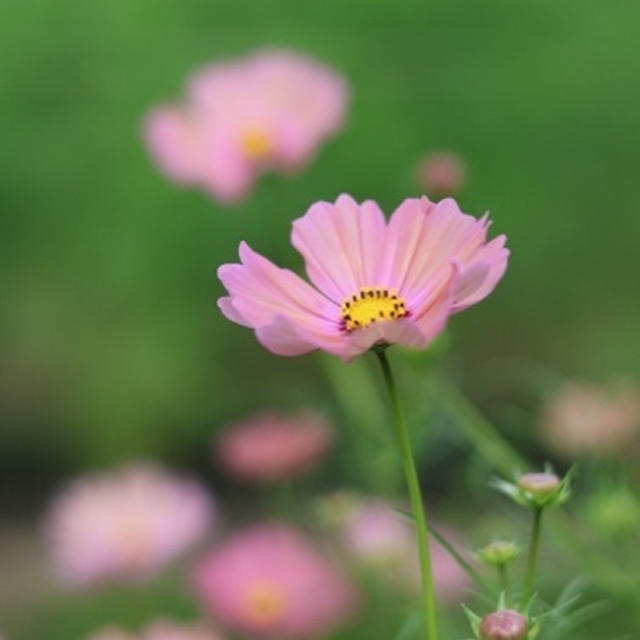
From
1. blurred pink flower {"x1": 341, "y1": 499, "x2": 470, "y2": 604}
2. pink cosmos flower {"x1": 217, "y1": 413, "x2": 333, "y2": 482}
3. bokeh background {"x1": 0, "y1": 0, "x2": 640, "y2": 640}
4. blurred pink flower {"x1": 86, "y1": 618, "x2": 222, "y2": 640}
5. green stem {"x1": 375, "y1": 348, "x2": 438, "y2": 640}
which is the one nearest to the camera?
green stem {"x1": 375, "y1": 348, "x2": 438, "y2": 640}

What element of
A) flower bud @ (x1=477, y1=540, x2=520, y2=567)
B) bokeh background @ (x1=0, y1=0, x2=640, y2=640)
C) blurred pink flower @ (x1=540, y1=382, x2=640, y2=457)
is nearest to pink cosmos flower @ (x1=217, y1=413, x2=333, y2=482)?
blurred pink flower @ (x1=540, y1=382, x2=640, y2=457)

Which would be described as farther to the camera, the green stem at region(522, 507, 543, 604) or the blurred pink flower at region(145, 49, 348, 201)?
the blurred pink flower at region(145, 49, 348, 201)

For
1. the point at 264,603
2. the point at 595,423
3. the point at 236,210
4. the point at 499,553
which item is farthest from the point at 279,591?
the point at 236,210

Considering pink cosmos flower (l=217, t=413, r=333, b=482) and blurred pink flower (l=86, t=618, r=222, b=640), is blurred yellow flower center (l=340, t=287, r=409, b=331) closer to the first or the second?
→ blurred pink flower (l=86, t=618, r=222, b=640)

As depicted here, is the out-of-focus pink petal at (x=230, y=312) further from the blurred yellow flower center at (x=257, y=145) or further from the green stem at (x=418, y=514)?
the blurred yellow flower center at (x=257, y=145)

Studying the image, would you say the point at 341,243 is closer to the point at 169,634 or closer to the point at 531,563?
the point at 531,563

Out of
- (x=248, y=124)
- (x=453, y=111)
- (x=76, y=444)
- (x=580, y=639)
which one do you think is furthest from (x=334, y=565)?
(x=453, y=111)

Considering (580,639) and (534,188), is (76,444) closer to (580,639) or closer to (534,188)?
(534,188)
